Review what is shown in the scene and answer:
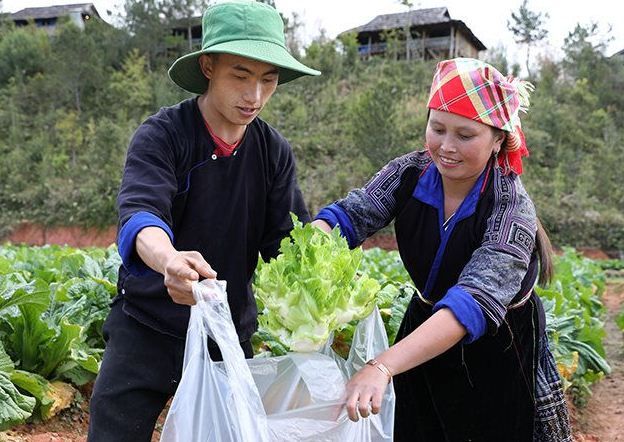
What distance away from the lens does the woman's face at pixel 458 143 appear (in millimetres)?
2020

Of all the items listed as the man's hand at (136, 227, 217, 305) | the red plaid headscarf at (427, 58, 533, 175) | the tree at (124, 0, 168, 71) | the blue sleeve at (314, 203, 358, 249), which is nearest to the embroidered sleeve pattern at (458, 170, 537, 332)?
the red plaid headscarf at (427, 58, 533, 175)

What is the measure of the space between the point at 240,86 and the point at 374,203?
0.61 m

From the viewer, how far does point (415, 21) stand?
38719 mm

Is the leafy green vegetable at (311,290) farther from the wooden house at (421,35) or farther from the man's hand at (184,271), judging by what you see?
the wooden house at (421,35)

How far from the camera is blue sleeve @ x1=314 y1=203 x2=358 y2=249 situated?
2.23 metres

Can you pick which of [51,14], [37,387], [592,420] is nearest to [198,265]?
[37,387]

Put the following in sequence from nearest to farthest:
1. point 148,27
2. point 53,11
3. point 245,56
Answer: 1. point 245,56
2. point 148,27
3. point 53,11

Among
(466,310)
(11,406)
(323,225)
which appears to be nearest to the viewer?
(466,310)

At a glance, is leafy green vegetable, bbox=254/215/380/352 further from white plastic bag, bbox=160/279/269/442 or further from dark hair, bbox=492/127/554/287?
dark hair, bbox=492/127/554/287

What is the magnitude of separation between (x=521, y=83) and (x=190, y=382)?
1.46 m

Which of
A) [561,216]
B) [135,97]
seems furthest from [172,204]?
[135,97]

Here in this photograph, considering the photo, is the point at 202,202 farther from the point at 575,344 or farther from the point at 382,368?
the point at 575,344

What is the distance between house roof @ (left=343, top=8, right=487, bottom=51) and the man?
3643cm

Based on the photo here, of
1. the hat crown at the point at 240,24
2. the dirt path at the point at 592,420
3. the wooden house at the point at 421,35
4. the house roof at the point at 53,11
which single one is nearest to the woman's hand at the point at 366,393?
the hat crown at the point at 240,24
